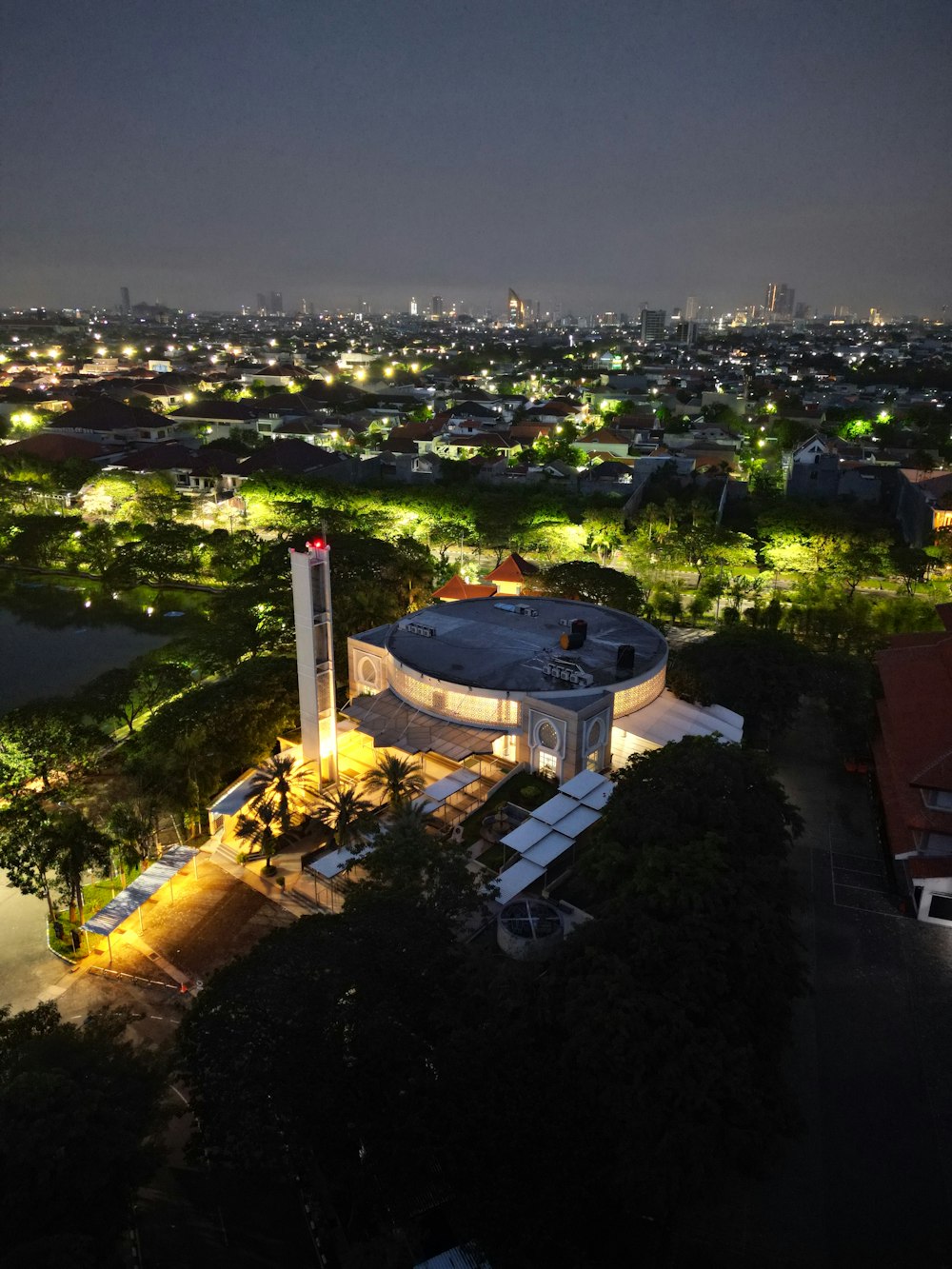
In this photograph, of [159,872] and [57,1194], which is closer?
[57,1194]

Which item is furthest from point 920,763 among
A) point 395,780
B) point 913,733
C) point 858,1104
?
point 395,780

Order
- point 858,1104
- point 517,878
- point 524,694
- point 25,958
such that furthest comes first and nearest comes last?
point 524,694, point 517,878, point 25,958, point 858,1104

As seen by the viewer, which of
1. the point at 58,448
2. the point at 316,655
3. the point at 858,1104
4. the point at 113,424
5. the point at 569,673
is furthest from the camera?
the point at 113,424

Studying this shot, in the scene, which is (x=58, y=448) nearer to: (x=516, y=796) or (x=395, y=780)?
(x=395, y=780)

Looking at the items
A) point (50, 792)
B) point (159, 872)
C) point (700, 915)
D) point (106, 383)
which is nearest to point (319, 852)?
point (159, 872)

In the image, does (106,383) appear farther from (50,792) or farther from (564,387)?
(50,792)

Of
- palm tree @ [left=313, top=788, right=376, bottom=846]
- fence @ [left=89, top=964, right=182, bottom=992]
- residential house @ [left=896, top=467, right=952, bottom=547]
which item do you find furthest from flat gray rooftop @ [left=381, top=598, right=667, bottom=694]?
residential house @ [left=896, top=467, right=952, bottom=547]

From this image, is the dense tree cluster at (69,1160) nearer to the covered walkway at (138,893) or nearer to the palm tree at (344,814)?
the covered walkway at (138,893)
